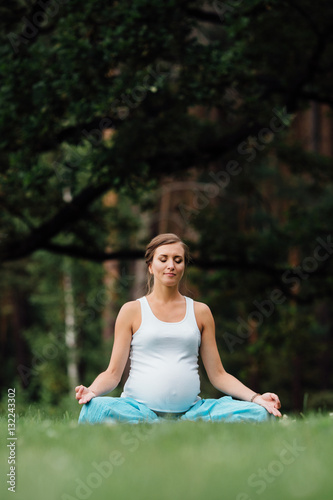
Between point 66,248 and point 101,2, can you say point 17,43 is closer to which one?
point 101,2

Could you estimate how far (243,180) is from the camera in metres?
15.8

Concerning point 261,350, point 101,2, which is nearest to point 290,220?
point 261,350

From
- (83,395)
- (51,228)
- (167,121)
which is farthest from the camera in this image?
(51,228)

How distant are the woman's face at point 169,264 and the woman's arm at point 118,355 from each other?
0.28 m

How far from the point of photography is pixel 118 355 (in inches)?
196

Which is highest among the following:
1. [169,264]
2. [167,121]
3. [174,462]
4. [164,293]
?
[174,462]

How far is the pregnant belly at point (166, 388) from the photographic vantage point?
491 cm

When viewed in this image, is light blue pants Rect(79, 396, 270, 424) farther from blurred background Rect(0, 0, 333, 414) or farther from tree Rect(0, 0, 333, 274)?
tree Rect(0, 0, 333, 274)

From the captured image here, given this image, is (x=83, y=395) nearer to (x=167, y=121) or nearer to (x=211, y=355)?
(x=211, y=355)

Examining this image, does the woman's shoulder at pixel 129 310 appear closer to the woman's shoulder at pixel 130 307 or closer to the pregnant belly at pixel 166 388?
the woman's shoulder at pixel 130 307

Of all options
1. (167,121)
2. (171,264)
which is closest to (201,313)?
(171,264)

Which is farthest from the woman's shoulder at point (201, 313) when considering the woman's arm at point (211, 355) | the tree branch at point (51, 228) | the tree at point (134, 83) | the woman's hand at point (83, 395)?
the tree branch at point (51, 228)

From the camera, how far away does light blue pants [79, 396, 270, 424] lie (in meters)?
4.75

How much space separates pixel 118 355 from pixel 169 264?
0.72 metres
